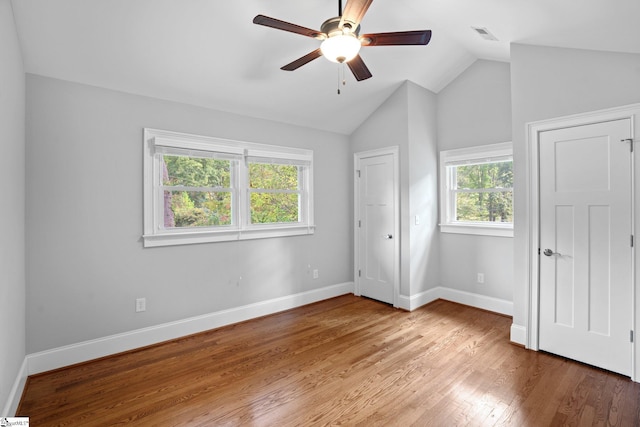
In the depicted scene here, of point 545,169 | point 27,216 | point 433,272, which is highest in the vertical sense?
point 545,169

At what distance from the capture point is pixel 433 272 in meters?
4.49

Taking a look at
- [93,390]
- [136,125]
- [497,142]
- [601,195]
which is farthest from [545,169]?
[93,390]

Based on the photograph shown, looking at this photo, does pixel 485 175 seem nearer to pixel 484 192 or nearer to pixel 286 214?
pixel 484 192

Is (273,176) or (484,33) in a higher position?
(484,33)

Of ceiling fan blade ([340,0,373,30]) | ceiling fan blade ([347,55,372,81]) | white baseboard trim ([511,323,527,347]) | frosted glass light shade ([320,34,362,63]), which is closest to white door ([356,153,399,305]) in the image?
white baseboard trim ([511,323,527,347])

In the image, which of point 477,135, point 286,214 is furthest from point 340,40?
point 477,135

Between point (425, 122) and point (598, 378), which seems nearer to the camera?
point (598, 378)

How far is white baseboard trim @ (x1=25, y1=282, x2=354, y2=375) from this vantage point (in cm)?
266

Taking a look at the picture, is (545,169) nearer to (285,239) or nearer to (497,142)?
(497,142)

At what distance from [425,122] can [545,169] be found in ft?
5.69

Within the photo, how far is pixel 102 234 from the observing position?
2.89 m

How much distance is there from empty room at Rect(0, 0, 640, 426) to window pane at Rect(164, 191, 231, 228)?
0.02m

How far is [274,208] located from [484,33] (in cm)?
298

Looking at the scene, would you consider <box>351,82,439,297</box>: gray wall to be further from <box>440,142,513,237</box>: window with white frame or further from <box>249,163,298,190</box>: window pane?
<box>249,163,298,190</box>: window pane
